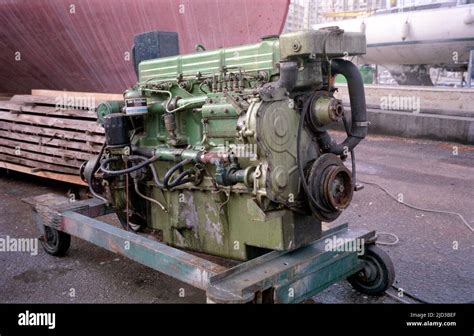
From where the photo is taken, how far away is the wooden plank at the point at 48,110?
4.39 metres

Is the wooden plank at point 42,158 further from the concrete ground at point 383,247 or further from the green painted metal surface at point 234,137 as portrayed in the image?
the green painted metal surface at point 234,137

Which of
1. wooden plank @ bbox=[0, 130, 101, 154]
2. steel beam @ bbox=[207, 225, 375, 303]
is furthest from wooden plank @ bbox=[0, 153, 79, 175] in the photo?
steel beam @ bbox=[207, 225, 375, 303]

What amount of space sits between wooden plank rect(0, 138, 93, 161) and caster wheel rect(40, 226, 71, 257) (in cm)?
110

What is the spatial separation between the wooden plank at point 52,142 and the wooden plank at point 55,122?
14cm

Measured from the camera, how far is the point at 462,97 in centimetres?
775

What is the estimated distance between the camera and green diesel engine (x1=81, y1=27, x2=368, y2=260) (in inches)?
83.3

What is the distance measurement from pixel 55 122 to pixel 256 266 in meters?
3.22

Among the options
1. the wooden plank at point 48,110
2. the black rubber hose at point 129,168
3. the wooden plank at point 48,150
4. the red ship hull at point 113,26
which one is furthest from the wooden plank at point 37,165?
the red ship hull at point 113,26

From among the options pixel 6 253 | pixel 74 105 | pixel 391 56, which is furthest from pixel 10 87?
pixel 391 56

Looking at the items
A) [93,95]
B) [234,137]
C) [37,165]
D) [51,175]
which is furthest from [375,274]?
[37,165]

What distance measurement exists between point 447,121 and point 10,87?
7.27 metres

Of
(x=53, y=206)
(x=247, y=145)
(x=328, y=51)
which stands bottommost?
(x=53, y=206)

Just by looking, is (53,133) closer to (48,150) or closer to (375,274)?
(48,150)
